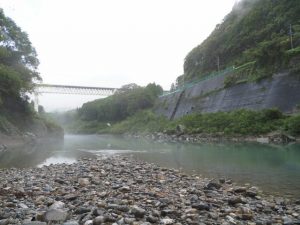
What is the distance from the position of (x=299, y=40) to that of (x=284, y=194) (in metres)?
34.9

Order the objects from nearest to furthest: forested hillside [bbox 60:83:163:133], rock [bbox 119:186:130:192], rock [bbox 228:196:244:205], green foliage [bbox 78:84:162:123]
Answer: rock [bbox 228:196:244:205]
rock [bbox 119:186:130:192]
green foliage [bbox 78:84:162:123]
forested hillside [bbox 60:83:163:133]

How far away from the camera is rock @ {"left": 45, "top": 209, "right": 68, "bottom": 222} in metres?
6.57

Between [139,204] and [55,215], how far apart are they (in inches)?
75.8

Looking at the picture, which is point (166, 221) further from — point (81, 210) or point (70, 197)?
point (70, 197)

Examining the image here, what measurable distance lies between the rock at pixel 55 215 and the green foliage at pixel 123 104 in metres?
81.1

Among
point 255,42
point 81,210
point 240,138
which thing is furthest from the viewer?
point 255,42

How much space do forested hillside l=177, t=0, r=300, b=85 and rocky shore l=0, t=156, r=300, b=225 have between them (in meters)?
28.5

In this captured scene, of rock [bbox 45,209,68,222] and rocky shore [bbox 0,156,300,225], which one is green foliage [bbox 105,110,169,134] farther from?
rock [bbox 45,209,68,222]

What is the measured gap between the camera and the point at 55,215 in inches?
262

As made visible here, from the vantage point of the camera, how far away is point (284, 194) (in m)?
9.63

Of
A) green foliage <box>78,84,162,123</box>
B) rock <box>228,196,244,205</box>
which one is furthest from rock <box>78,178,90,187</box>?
green foliage <box>78,84,162,123</box>

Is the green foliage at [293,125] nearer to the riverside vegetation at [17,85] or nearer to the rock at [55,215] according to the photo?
the rock at [55,215]

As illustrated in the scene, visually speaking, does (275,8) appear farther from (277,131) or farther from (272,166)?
(272,166)

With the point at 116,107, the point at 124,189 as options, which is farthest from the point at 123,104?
the point at 124,189
